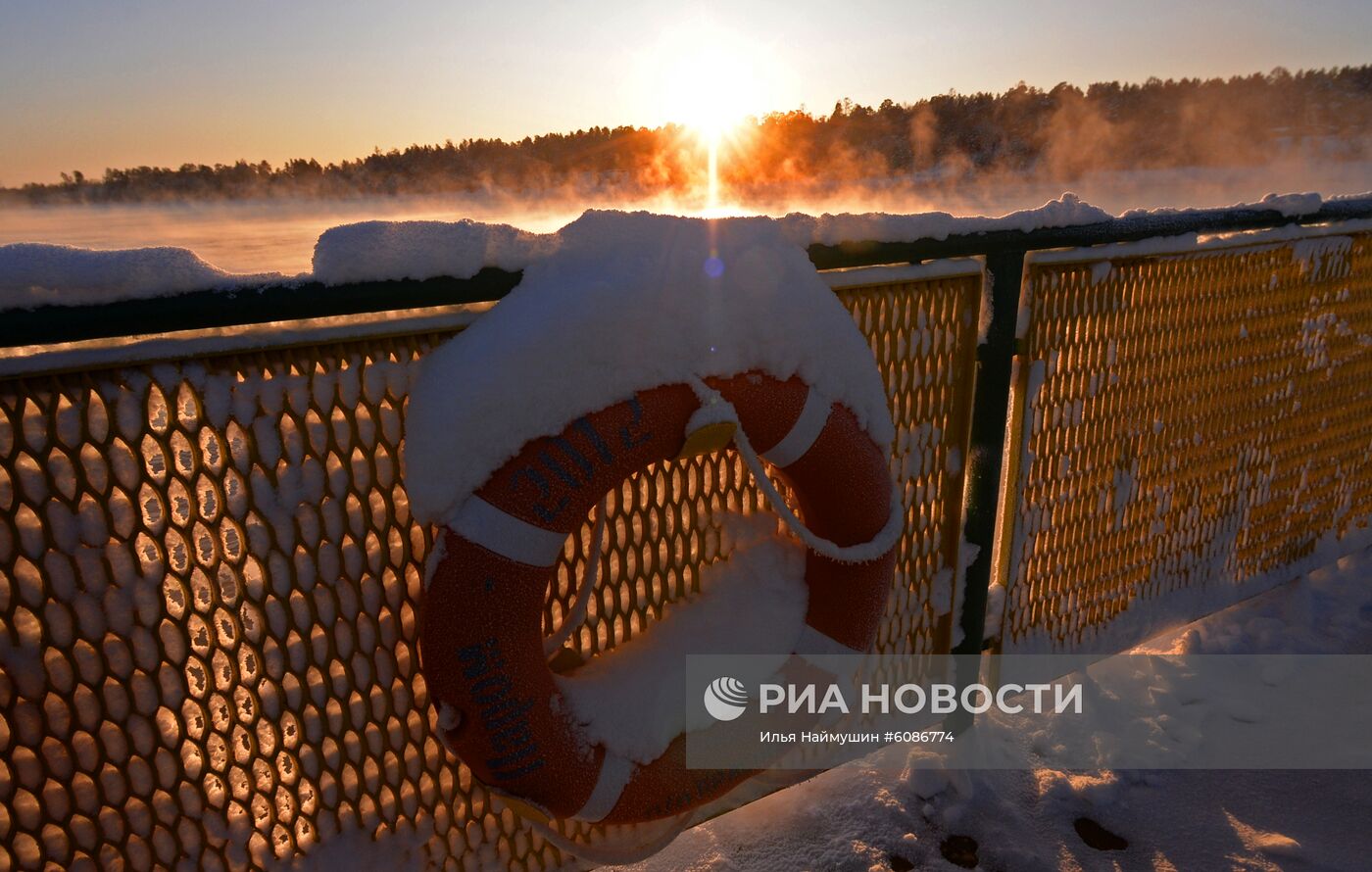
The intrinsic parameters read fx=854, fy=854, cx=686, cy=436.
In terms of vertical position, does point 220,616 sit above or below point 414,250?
below

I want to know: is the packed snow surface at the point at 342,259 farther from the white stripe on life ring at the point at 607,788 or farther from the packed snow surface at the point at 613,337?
the white stripe on life ring at the point at 607,788

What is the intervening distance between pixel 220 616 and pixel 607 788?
760 millimetres

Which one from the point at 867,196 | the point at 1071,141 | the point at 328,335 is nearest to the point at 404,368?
the point at 328,335

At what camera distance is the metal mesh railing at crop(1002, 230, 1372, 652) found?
247 centimetres

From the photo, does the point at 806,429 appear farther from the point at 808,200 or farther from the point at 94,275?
the point at 808,200

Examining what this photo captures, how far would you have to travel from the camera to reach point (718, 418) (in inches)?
60.6

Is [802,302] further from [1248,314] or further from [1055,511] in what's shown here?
[1248,314]

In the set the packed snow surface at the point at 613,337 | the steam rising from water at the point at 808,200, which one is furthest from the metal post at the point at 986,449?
the steam rising from water at the point at 808,200

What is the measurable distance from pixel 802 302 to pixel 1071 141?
46.4 metres

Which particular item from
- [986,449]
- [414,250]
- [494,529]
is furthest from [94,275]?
[986,449]

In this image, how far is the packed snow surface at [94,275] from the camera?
1159mm

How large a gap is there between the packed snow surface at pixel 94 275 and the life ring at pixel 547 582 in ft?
1.76

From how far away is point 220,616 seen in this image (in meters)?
1.42

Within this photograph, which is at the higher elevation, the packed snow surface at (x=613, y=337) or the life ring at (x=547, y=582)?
the packed snow surface at (x=613, y=337)
